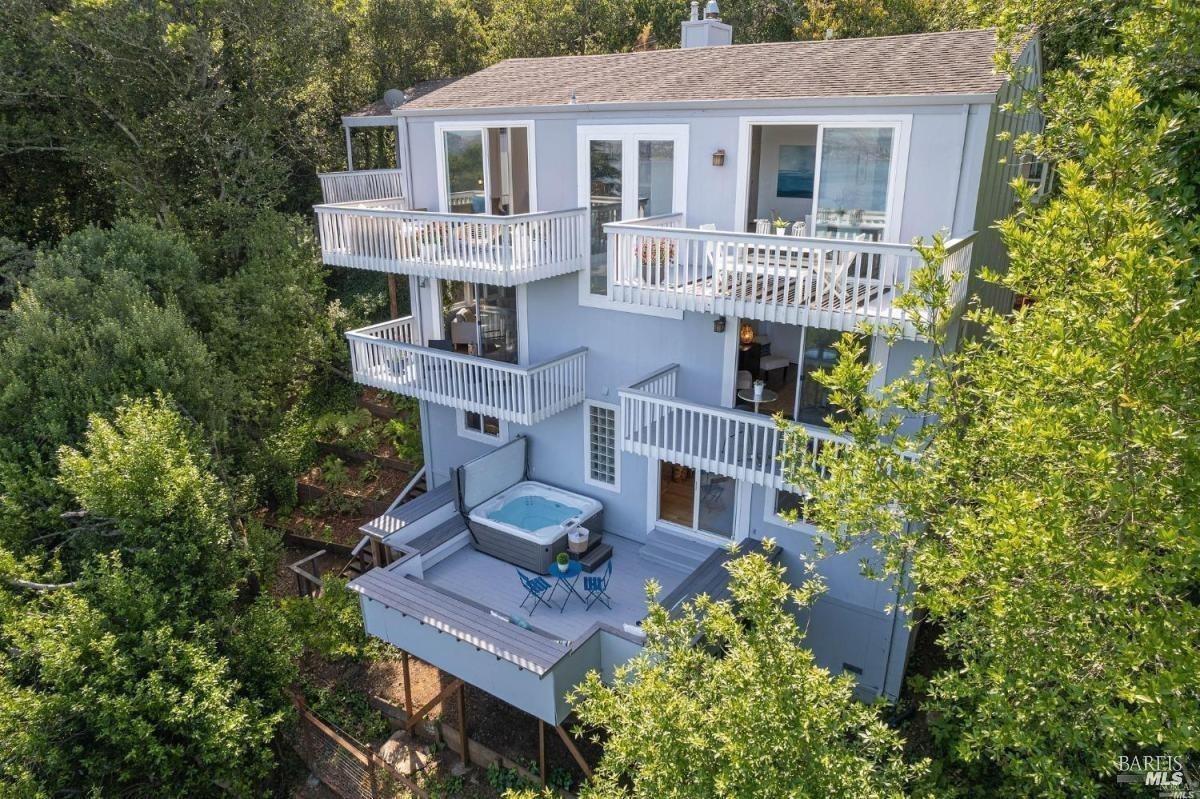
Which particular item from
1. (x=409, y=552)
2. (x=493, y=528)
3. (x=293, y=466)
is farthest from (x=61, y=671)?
(x=293, y=466)

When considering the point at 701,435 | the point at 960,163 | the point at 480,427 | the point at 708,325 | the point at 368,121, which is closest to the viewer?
the point at 960,163

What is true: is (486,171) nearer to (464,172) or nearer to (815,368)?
(464,172)

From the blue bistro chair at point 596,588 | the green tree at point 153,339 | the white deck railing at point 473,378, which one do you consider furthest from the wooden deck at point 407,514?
the blue bistro chair at point 596,588

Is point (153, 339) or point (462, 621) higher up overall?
point (153, 339)

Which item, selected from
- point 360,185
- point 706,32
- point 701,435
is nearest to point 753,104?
point 701,435

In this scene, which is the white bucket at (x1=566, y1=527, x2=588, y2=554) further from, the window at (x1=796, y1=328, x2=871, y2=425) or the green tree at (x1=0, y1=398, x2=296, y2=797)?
the green tree at (x1=0, y1=398, x2=296, y2=797)

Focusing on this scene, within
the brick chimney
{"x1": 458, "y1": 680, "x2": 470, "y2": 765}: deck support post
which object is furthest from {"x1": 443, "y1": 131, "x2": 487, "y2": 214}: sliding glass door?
{"x1": 458, "y1": 680, "x2": 470, "y2": 765}: deck support post
